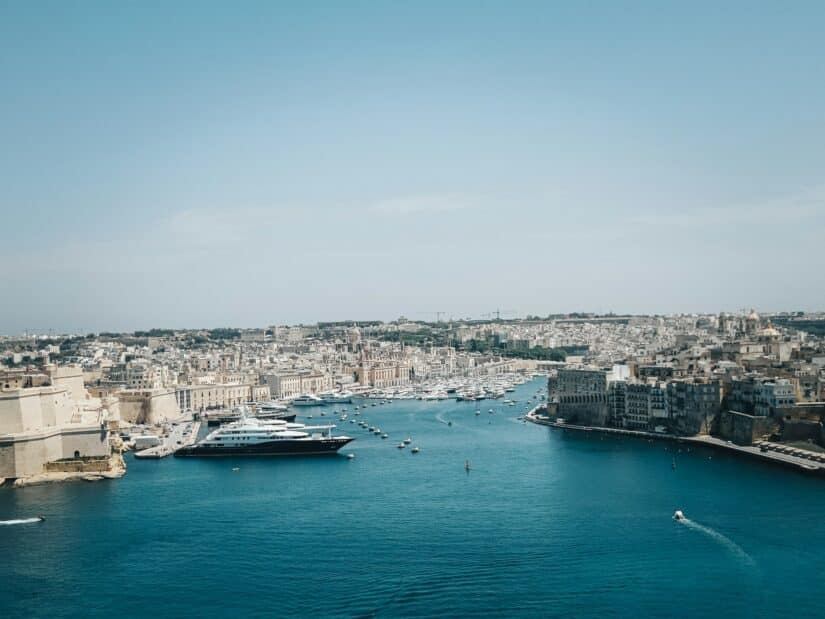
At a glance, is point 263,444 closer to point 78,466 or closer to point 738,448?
point 78,466

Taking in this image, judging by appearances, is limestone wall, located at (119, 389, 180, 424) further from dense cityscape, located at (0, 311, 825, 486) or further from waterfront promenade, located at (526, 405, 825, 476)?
waterfront promenade, located at (526, 405, 825, 476)

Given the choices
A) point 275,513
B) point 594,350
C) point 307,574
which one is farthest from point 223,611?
point 594,350

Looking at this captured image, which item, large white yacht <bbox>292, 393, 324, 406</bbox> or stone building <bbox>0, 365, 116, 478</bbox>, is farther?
large white yacht <bbox>292, 393, 324, 406</bbox>

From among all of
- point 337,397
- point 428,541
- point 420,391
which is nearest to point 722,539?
point 428,541

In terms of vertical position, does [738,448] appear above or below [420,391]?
above

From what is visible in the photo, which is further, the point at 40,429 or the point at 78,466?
the point at 40,429

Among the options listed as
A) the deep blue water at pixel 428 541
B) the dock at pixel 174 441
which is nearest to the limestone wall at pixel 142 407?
the dock at pixel 174 441

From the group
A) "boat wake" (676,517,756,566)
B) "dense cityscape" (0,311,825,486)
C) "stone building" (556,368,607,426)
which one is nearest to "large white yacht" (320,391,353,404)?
"dense cityscape" (0,311,825,486)
